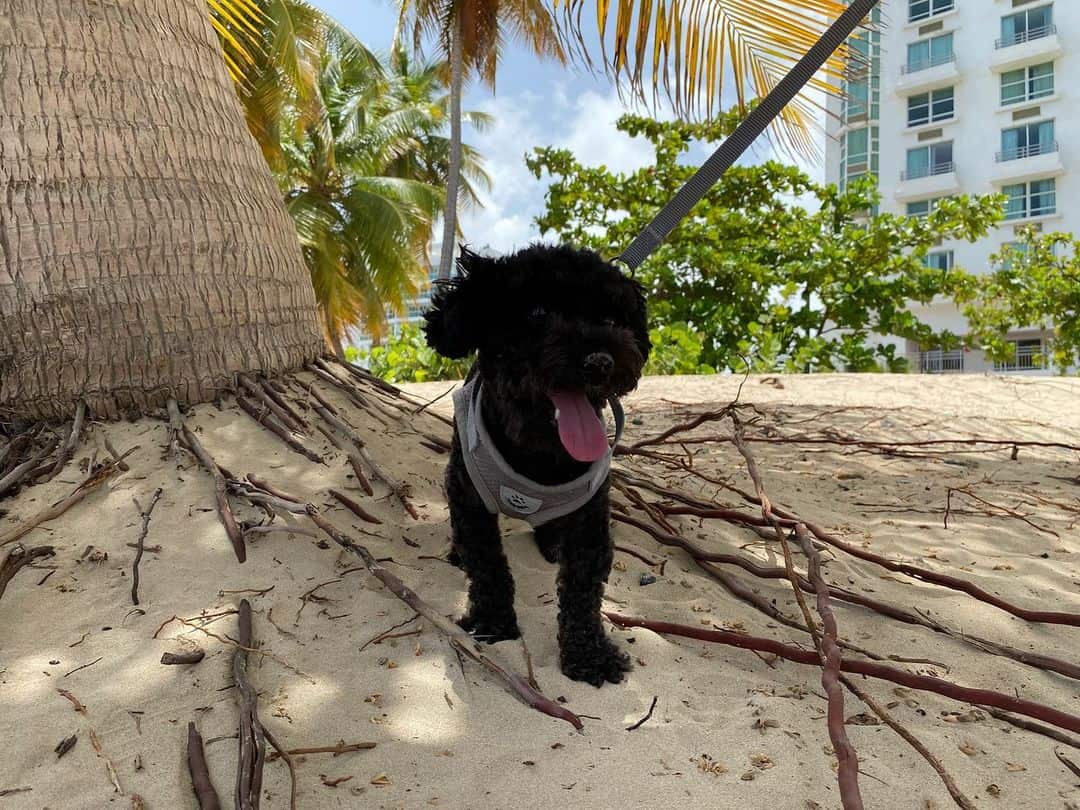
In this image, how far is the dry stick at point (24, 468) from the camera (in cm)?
328

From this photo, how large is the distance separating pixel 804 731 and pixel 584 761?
693 millimetres

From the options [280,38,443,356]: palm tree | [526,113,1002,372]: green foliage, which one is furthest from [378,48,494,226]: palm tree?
[526,113,1002,372]: green foliage

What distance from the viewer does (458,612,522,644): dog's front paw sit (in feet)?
8.85

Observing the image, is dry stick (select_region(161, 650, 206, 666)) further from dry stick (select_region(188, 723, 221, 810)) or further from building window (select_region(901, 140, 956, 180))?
building window (select_region(901, 140, 956, 180))

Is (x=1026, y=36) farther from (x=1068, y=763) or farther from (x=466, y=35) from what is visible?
(x=1068, y=763)

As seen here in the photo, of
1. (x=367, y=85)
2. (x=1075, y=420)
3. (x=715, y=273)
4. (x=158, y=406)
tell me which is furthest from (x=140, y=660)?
(x=367, y=85)

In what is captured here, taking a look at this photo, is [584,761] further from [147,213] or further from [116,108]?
[116,108]

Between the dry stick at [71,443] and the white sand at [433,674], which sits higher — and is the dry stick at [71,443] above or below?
above

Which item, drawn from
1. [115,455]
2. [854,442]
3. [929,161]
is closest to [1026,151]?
[929,161]

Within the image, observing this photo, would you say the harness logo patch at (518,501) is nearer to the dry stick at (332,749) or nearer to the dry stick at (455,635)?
the dry stick at (455,635)

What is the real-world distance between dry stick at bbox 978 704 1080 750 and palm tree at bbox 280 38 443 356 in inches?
759

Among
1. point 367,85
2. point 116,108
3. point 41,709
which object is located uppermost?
point 367,85

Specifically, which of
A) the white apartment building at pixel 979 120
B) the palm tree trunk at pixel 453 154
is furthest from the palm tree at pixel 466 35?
the white apartment building at pixel 979 120

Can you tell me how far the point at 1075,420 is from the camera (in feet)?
24.1
